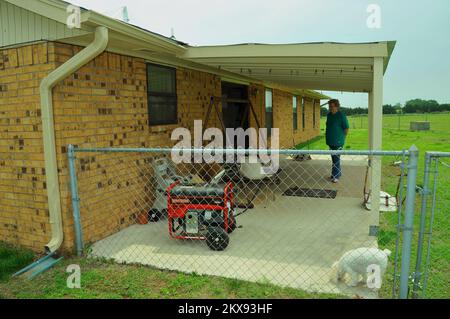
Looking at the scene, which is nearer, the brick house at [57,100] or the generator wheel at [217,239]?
the brick house at [57,100]

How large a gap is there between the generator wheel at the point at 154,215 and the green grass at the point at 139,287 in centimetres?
162

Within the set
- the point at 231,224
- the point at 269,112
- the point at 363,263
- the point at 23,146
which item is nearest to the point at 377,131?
the point at 363,263

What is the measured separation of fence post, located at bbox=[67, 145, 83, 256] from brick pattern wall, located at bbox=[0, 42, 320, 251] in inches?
4.2

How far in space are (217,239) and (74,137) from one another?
6.69 ft

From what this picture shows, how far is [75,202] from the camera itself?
401cm

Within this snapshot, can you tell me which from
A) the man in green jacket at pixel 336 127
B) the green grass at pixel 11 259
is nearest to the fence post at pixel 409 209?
the green grass at pixel 11 259

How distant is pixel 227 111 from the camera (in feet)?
29.5

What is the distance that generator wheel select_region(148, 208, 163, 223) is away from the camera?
537 centimetres

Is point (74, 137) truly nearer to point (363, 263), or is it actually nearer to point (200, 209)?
point (200, 209)

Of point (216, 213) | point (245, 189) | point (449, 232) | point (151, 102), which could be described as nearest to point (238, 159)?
point (245, 189)

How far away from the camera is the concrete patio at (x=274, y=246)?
358cm

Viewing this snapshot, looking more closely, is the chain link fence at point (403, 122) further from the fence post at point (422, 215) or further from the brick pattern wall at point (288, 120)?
the fence post at point (422, 215)

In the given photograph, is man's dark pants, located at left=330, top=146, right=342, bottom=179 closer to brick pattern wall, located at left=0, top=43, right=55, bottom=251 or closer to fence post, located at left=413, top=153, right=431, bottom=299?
fence post, located at left=413, top=153, right=431, bottom=299
